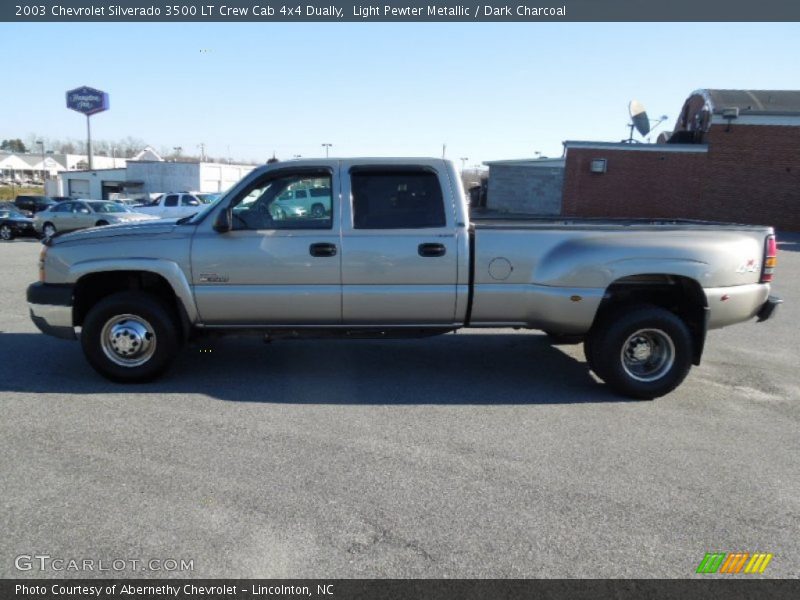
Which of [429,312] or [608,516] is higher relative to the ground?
[429,312]

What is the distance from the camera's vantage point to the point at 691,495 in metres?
3.53

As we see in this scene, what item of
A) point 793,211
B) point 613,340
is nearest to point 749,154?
point 793,211

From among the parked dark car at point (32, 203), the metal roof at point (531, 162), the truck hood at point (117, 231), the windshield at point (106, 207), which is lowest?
the truck hood at point (117, 231)

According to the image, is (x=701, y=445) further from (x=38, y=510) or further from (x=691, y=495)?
(x=38, y=510)

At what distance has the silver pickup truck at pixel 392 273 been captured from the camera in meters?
5.09

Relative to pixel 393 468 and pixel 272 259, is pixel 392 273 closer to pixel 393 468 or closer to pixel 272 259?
pixel 272 259

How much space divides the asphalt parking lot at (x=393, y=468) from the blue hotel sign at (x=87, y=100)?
184 feet

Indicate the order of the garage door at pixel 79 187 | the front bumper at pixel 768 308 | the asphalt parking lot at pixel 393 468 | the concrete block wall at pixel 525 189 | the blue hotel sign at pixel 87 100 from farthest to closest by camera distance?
the garage door at pixel 79 187, the blue hotel sign at pixel 87 100, the concrete block wall at pixel 525 189, the front bumper at pixel 768 308, the asphalt parking lot at pixel 393 468

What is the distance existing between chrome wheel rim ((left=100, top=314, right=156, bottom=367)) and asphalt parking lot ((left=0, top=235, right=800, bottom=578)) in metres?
0.30

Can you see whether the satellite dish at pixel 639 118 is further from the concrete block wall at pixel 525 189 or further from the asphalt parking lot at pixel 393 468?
the asphalt parking lot at pixel 393 468

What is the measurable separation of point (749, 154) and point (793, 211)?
3.16m

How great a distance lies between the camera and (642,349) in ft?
17.3

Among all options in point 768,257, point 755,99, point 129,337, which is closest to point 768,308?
point 768,257
